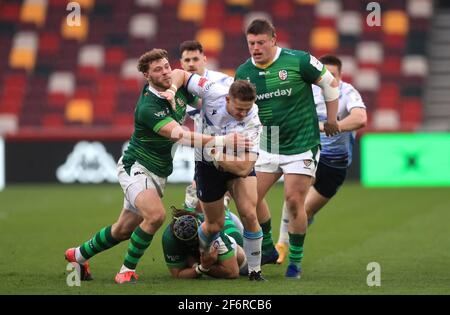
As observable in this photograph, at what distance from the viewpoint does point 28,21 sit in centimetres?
2312

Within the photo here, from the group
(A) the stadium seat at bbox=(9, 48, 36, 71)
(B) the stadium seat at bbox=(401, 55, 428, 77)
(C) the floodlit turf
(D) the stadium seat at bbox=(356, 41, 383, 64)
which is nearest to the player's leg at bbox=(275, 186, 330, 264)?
(C) the floodlit turf

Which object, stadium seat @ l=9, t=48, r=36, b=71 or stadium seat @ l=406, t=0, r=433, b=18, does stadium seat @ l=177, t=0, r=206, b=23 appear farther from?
stadium seat @ l=406, t=0, r=433, b=18

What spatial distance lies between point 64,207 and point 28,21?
30.0 feet

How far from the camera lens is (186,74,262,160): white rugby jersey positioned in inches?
310

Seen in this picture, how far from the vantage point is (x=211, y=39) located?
73.6 feet

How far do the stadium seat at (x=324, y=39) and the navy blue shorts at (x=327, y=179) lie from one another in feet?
39.3

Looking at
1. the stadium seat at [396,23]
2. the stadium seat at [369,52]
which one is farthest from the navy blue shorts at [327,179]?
the stadium seat at [396,23]

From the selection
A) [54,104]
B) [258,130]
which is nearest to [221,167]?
[258,130]

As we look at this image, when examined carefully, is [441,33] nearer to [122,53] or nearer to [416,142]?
[416,142]

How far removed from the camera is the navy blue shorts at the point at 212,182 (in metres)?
7.91

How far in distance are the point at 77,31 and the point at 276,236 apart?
506 inches

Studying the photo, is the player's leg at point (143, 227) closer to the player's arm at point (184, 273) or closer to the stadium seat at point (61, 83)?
the player's arm at point (184, 273)

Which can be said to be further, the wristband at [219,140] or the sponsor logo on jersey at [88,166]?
the sponsor logo on jersey at [88,166]

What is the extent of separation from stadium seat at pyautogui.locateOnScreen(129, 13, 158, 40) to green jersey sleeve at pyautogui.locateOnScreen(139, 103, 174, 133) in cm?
1501
